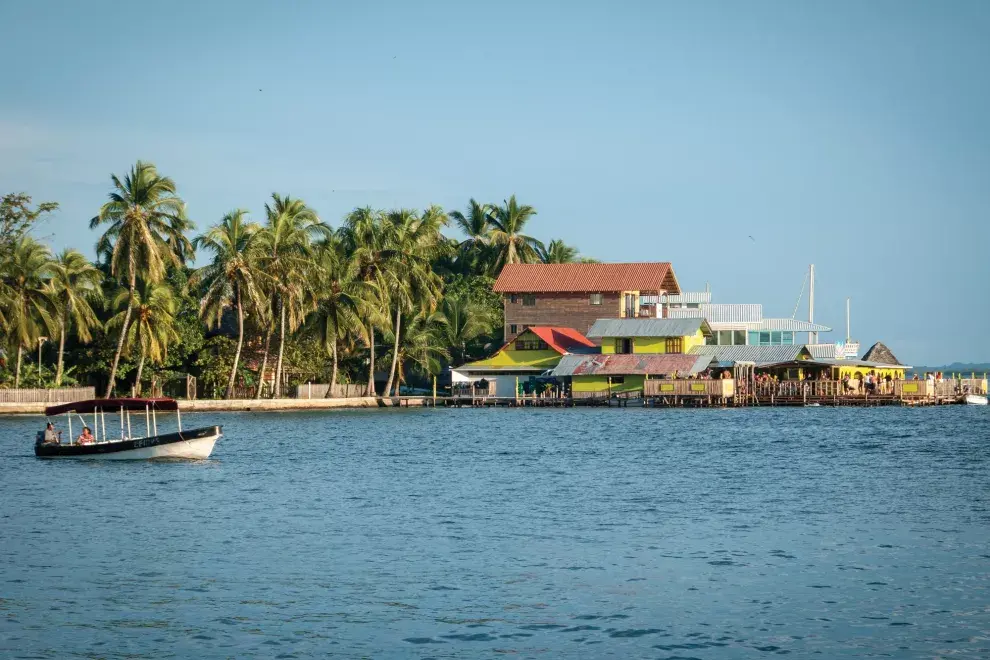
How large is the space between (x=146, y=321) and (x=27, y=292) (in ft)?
21.9

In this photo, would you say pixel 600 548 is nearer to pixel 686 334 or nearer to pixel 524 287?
pixel 686 334

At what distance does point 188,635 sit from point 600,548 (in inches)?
337

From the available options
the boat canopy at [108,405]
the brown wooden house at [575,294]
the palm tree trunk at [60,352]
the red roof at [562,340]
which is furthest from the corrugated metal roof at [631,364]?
the boat canopy at [108,405]

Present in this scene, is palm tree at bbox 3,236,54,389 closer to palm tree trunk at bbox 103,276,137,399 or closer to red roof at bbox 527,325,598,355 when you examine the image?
palm tree trunk at bbox 103,276,137,399

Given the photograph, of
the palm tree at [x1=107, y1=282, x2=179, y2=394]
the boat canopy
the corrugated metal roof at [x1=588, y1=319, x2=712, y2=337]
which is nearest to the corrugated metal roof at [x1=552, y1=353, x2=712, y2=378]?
the corrugated metal roof at [x1=588, y1=319, x2=712, y2=337]

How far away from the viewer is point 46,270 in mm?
67438

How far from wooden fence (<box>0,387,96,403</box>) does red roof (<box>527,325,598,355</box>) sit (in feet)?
100

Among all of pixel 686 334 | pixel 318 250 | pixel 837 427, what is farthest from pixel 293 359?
pixel 837 427

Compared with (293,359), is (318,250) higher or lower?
higher

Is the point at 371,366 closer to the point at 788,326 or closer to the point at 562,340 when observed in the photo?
the point at 562,340

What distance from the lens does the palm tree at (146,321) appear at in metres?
69.7

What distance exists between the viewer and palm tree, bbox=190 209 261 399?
7106 centimetres

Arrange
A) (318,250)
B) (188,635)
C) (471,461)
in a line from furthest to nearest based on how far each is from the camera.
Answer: (318,250), (471,461), (188,635)

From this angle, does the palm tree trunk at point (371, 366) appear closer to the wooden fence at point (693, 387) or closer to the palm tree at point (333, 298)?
the palm tree at point (333, 298)
